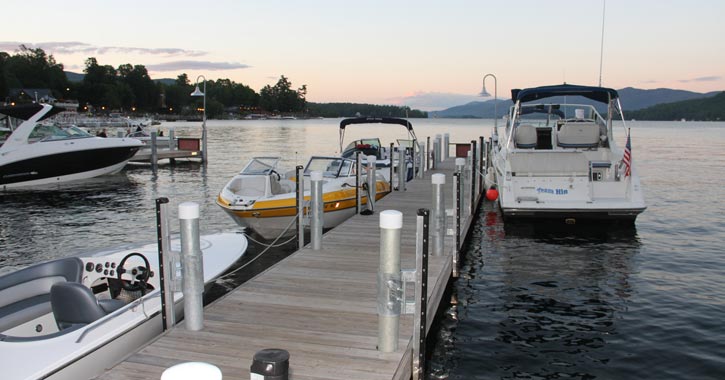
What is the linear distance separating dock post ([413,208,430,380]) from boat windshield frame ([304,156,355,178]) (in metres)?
8.98

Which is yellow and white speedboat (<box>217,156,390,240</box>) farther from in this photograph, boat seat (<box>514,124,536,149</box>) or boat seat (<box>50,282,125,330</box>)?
boat seat (<box>50,282,125,330</box>)

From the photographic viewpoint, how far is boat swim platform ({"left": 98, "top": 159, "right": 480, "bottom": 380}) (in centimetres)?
480

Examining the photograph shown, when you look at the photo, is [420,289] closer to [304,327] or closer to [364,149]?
[304,327]

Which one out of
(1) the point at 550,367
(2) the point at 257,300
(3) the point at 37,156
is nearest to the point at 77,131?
(3) the point at 37,156

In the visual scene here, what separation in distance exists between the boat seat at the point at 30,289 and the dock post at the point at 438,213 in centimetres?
453

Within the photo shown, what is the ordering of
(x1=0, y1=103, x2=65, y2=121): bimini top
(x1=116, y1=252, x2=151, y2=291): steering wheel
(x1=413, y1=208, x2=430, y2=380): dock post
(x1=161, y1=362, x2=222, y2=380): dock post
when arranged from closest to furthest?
(x1=161, y1=362, x2=222, y2=380): dock post
(x1=413, y1=208, x2=430, y2=380): dock post
(x1=116, y1=252, x2=151, y2=291): steering wheel
(x1=0, y1=103, x2=65, y2=121): bimini top

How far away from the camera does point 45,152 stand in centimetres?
2247

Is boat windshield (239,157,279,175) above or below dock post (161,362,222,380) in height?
below

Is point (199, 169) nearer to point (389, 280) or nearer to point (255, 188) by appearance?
point (255, 188)

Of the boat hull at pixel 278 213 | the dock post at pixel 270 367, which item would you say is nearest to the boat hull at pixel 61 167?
the boat hull at pixel 278 213

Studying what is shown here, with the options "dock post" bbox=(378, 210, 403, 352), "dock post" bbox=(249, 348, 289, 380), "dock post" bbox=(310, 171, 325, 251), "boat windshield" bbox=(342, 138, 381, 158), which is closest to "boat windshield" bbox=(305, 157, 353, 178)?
"boat windshield" bbox=(342, 138, 381, 158)

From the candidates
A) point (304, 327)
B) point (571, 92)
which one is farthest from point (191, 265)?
point (571, 92)

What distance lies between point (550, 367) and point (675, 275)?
5.24 m

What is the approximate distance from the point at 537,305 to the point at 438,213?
7.03 ft
